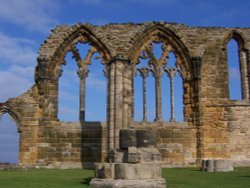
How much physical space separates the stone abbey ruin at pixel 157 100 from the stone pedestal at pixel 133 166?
5.78 meters

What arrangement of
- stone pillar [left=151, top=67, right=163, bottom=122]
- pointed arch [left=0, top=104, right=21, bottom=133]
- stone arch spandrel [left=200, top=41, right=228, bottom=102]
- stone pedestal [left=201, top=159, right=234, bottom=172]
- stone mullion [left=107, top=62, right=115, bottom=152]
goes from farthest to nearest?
stone arch spandrel [left=200, top=41, right=228, bottom=102] < stone pillar [left=151, top=67, right=163, bottom=122] < pointed arch [left=0, top=104, right=21, bottom=133] < stone pedestal [left=201, top=159, right=234, bottom=172] < stone mullion [left=107, top=62, right=115, bottom=152]

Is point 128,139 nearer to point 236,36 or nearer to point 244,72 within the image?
point 244,72

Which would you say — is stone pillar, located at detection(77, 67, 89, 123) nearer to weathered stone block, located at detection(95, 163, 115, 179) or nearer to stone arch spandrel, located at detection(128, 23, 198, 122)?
stone arch spandrel, located at detection(128, 23, 198, 122)

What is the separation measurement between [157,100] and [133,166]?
784 centimetres

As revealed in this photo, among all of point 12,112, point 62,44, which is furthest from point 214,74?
point 12,112

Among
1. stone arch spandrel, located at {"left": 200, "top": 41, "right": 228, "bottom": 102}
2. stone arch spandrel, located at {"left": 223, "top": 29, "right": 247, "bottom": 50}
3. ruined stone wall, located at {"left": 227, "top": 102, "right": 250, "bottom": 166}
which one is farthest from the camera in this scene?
stone arch spandrel, located at {"left": 223, "top": 29, "right": 247, "bottom": 50}

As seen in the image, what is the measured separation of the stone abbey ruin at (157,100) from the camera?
13766mm

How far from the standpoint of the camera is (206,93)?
14.6 metres

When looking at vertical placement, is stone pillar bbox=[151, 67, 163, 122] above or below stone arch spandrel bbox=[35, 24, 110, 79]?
below

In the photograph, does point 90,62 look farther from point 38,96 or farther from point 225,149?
point 225,149

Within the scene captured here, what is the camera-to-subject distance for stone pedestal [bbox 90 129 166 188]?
21.9 feet

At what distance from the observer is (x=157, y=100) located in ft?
47.6

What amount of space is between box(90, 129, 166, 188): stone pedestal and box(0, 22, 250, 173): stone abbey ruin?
578 centimetres

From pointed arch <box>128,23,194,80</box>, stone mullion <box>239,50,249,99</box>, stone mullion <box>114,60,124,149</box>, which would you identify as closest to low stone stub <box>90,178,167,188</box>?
stone mullion <box>114,60,124,149</box>
